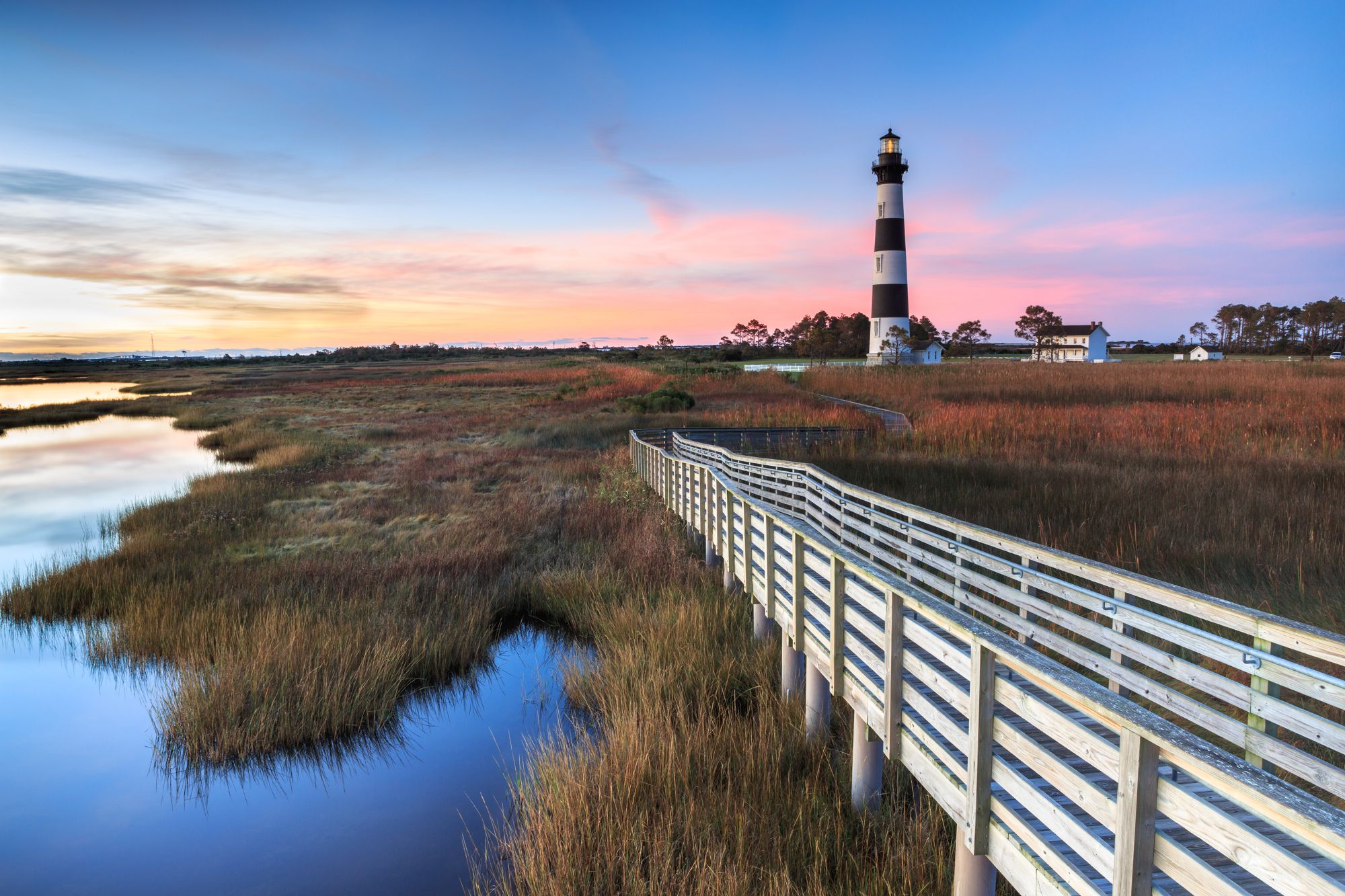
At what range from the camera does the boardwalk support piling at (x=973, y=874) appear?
3479 mm

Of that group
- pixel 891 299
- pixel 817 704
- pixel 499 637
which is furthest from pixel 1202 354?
pixel 817 704

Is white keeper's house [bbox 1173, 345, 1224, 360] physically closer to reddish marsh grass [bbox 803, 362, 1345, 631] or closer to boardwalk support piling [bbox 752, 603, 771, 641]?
reddish marsh grass [bbox 803, 362, 1345, 631]

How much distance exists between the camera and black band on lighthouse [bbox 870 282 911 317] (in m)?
49.8

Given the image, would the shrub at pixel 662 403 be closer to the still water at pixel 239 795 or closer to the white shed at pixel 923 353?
the still water at pixel 239 795

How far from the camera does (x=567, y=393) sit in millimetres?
45781

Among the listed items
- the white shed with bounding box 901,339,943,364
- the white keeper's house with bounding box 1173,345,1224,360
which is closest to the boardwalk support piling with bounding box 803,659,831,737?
the white shed with bounding box 901,339,943,364

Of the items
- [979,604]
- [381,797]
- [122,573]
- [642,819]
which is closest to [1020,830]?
[642,819]

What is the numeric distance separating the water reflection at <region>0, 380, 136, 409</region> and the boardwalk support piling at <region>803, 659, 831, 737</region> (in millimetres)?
62933

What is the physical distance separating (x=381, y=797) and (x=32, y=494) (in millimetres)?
21686

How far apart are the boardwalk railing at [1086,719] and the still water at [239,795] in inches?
132

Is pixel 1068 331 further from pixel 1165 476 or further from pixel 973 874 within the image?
pixel 973 874

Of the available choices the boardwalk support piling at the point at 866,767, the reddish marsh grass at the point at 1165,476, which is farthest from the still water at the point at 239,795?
the reddish marsh grass at the point at 1165,476

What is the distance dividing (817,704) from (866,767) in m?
0.99

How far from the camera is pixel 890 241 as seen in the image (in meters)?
49.5
